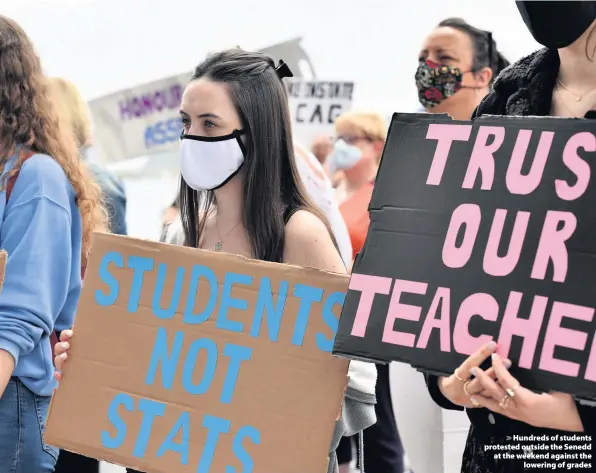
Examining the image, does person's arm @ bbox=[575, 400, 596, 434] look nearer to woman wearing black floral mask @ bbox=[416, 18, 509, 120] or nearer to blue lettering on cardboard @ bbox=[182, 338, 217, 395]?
blue lettering on cardboard @ bbox=[182, 338, 217, 395]

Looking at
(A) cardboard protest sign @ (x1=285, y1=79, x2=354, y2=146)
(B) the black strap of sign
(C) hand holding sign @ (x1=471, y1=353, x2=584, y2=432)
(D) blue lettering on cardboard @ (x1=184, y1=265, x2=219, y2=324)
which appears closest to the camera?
(C) hand holding sign @ (x1=471, y1=353, x2=584, y2=432)

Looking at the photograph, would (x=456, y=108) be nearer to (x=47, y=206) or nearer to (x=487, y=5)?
(x=47, y=206)

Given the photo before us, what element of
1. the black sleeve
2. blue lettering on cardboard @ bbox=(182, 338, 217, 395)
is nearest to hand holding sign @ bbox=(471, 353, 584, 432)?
the black sleeve

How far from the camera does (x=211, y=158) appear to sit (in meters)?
2.10

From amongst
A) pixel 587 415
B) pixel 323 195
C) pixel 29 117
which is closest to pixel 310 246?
pixel 587 415

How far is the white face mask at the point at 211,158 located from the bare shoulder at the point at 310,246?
0.64ft

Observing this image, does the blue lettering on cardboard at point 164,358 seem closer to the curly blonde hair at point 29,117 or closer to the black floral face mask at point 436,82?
the curly blonde hair at point 29,117

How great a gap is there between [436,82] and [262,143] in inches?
49.4

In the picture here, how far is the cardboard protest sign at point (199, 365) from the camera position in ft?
5.80

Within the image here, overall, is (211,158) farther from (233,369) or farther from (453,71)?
(453,71)

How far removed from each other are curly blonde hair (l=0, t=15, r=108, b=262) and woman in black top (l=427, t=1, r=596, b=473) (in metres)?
1.20

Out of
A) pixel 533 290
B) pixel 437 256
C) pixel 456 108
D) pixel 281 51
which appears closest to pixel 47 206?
pixel 437 256

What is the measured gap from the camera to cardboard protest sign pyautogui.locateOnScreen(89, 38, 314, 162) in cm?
607

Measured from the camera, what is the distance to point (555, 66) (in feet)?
5.40
